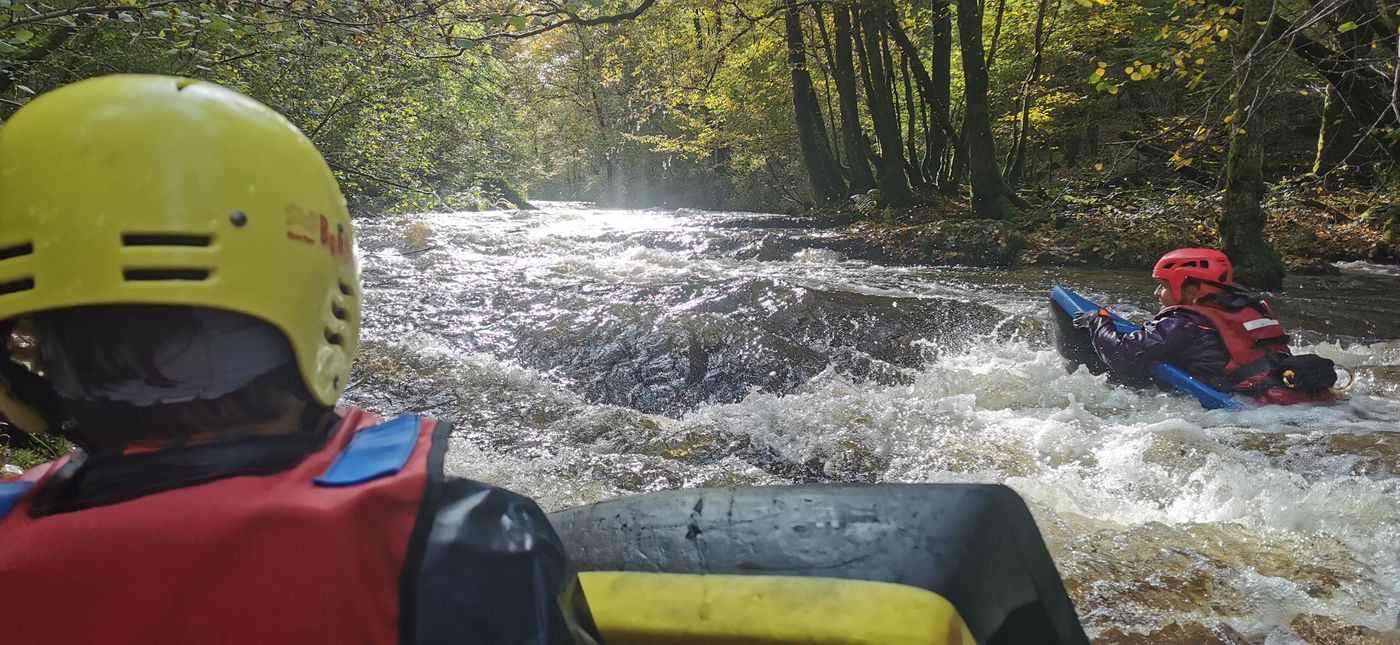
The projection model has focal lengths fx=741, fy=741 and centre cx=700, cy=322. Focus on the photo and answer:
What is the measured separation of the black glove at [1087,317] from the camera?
5.21 metres

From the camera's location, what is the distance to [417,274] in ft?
28.2

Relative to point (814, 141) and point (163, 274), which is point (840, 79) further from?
point (163, 274)

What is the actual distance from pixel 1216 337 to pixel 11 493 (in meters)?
5.35

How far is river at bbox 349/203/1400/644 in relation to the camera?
270 cm

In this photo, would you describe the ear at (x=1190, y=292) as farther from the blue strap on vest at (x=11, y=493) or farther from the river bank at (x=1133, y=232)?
the blue strap on vest at (x=11, y=493)

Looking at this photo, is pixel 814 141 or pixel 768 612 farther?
pixel 814 141

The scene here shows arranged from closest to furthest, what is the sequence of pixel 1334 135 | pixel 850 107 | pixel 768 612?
pixel 768 612, pixel 1334 135, pixel 850 107

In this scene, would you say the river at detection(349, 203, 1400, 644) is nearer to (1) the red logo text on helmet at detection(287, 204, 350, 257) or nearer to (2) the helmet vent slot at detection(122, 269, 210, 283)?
(1) the red logo text on helmet at detection(287, 204, 350, 257)

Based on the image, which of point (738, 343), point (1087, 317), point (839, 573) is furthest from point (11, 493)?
point (1087, 317)

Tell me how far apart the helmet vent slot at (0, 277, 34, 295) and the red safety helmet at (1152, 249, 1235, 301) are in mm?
5232

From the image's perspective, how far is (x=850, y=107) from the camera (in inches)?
572

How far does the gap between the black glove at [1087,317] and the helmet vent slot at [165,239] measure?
5.45 metres

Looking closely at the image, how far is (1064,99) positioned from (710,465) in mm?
12257

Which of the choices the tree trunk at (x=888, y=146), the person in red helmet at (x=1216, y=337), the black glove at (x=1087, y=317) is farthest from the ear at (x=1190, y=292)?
the tree trunk at (x=888, y=146)
